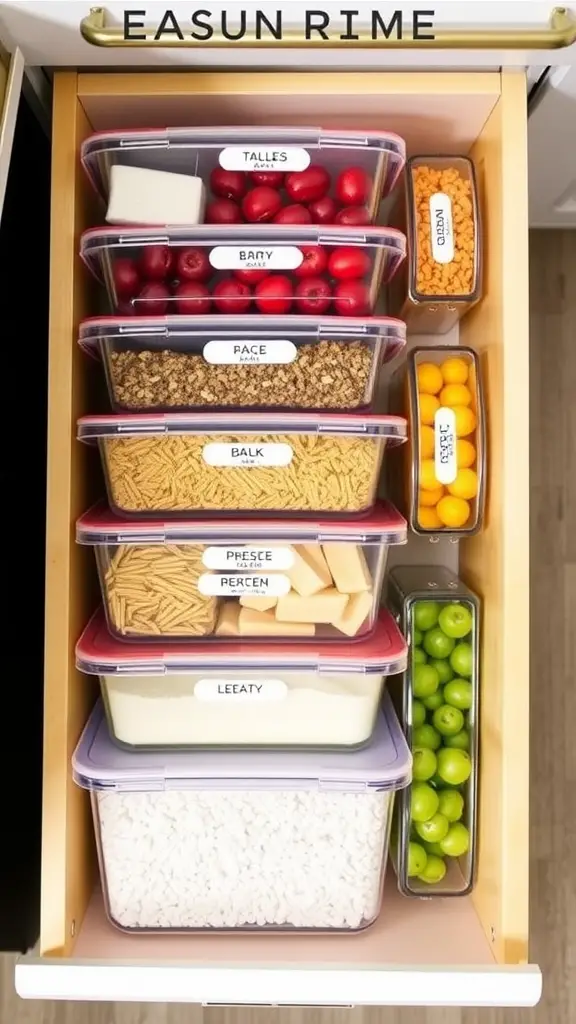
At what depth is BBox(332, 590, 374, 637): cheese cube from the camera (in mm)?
852

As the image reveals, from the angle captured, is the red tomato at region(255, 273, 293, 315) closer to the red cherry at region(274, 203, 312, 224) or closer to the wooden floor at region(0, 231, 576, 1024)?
the red cherry at region(274, 203, 312, 224)

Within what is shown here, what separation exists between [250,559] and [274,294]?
0.27 m

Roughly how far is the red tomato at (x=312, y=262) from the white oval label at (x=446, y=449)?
21 centimetres

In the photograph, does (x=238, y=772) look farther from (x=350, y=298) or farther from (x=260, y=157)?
(x=260, y=157)

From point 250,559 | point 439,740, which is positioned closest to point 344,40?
point 250,559

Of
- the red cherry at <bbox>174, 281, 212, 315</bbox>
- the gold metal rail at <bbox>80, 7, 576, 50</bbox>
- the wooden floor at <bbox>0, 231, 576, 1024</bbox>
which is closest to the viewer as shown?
the gold metal rail at <bbox>80, 7, 576, 50</bbox>

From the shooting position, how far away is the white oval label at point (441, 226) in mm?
903

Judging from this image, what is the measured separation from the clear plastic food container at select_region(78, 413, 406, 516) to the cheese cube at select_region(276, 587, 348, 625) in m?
0.09

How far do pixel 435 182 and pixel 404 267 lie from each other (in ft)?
0.31

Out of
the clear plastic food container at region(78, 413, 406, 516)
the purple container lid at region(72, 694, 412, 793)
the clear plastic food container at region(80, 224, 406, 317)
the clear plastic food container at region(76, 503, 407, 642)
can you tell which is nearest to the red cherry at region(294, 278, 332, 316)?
the clear plastic food container at region(80, 224, 406, 317)

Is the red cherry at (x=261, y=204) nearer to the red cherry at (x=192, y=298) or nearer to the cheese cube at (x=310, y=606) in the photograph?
the red cherry at (x=192, y=298)

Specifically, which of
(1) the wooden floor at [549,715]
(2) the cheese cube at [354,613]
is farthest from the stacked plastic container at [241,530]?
(1) the wooden floor at [549,715]

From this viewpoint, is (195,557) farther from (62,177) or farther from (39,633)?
(62,177)

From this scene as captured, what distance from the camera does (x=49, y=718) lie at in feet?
2.78
